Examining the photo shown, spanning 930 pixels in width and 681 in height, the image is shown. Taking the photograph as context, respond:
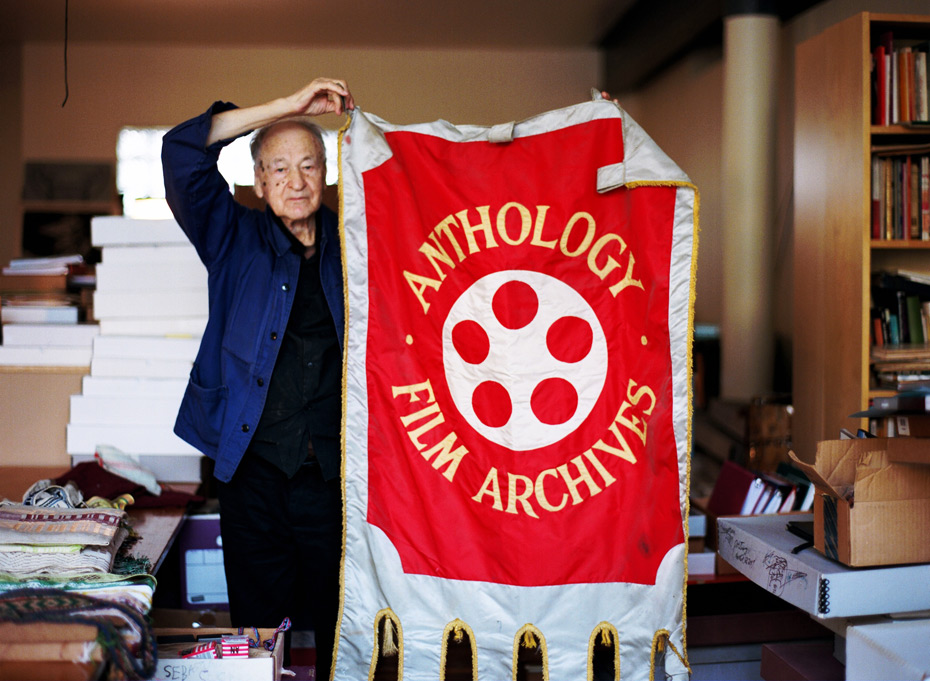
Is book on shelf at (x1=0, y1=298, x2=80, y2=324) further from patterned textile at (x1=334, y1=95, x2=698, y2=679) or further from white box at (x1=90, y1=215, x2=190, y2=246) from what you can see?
patterned textile at (x1=334, y1=95, x2=698, y2=679)

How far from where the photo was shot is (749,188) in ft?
15.3

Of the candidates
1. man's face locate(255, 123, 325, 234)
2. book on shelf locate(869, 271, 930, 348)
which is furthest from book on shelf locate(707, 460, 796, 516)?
man's face locate(255, 123, 325, 234)

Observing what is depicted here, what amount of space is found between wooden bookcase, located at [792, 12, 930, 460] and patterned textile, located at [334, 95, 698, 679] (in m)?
1.15

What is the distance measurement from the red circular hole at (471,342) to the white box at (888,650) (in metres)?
0.94

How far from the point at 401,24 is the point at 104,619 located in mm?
5430

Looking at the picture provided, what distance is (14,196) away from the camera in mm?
6656

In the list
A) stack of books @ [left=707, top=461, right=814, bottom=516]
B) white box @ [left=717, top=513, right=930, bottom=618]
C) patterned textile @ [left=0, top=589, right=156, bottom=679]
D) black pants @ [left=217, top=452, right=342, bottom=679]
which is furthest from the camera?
stack of books @ [left=707, top=461, right=814, bottom=516]

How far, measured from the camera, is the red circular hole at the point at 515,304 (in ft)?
6.08

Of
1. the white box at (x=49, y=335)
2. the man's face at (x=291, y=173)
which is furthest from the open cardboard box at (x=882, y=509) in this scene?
the white box at (x=49, y=335)

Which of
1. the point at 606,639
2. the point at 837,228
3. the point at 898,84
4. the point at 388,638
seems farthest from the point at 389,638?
the point at 898,84

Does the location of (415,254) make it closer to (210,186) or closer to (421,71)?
(210,186)

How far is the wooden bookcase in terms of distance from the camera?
266cm

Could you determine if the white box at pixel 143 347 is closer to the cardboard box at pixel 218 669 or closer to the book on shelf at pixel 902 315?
the cardboard box at pixel 218 669

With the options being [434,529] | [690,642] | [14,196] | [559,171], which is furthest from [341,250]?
[14,196]
